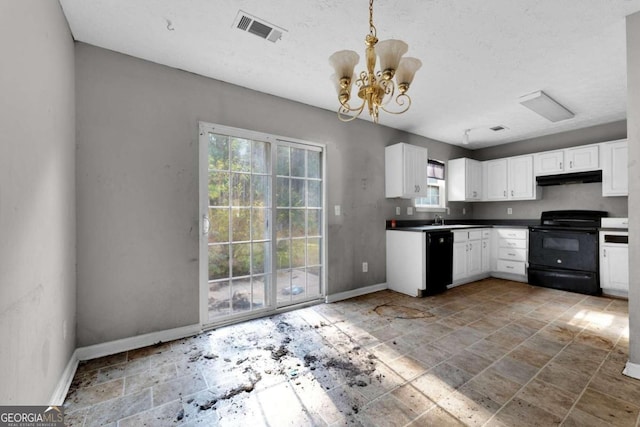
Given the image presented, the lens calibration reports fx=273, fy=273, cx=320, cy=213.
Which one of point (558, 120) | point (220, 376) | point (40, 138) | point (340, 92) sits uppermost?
point (558, 120)

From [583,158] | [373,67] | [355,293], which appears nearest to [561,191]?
[583,158]

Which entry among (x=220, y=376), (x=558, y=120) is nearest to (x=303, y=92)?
(x=220, y=376)

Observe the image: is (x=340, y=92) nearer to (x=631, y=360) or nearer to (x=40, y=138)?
(x=40, y=138)

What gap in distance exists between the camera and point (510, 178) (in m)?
5.03

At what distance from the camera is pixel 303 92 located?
3.07 metres

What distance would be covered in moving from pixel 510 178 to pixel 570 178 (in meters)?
0.85

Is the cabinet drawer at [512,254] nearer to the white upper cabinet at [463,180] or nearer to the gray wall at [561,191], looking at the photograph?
the gray wall at [561,191]

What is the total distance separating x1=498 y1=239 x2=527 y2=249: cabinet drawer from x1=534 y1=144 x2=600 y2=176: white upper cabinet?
3.98ft

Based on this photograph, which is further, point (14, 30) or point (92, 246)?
point (92, 246)

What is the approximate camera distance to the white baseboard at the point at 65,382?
5.28 feet

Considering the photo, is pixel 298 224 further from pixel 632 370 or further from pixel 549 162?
pixel 549 162

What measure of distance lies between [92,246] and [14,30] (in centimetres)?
156

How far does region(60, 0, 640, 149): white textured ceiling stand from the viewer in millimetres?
1829

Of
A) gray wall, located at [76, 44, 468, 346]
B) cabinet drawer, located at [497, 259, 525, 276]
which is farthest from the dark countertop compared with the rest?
gray wall, located at [76, 44, 468, 346]
